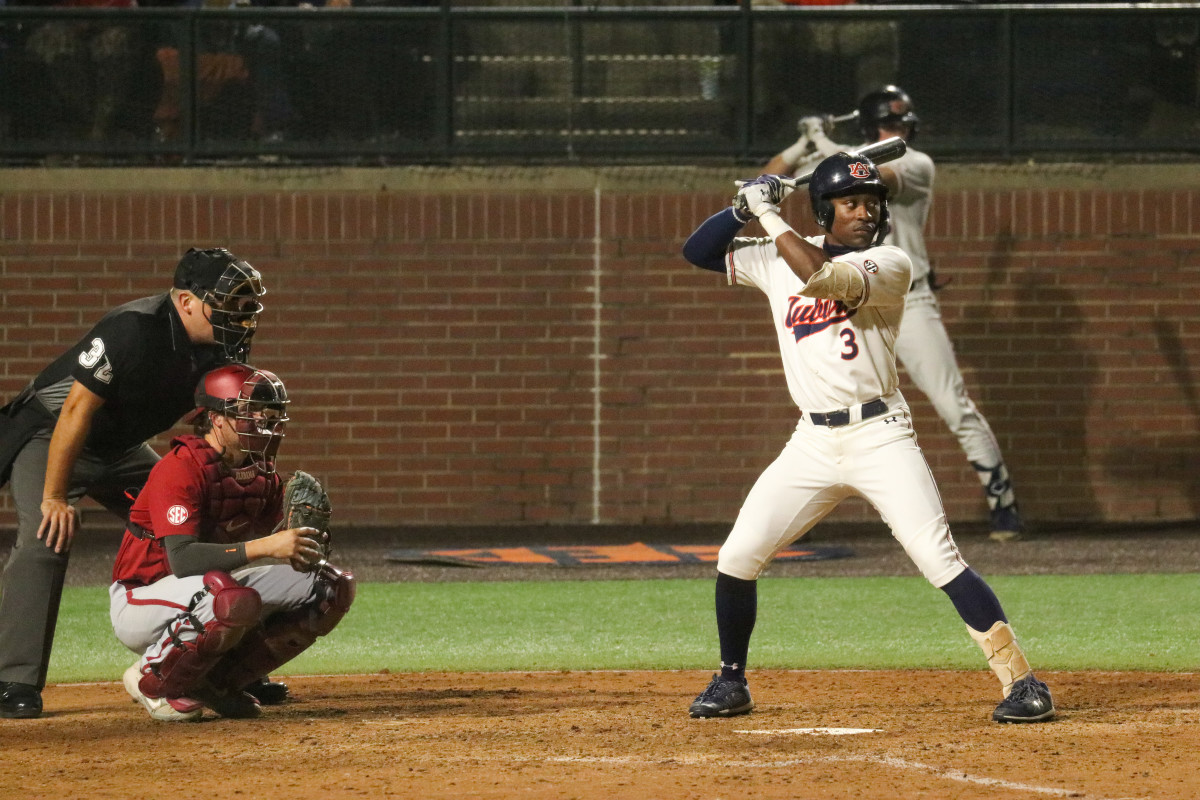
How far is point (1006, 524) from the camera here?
419 inches

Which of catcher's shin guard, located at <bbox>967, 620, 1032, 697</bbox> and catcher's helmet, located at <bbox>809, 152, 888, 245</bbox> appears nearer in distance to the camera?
catcher's shin guard, located at <bbox>967, 620, 1032, 697</bbox>

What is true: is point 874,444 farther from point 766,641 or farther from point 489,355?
point 489,355

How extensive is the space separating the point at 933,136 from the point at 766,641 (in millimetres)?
5442

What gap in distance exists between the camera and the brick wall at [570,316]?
11.5 m

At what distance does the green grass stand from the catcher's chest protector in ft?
4.69

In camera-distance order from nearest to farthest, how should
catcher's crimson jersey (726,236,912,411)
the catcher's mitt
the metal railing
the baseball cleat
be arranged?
the catcher's mitt, catcher's crimson jersey (726,236,912,411), the baseball cleat, the metal railing

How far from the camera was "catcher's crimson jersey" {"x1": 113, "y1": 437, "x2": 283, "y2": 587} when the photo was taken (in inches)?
214

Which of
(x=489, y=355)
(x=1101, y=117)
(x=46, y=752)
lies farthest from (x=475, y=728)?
(x=1101, y=117)

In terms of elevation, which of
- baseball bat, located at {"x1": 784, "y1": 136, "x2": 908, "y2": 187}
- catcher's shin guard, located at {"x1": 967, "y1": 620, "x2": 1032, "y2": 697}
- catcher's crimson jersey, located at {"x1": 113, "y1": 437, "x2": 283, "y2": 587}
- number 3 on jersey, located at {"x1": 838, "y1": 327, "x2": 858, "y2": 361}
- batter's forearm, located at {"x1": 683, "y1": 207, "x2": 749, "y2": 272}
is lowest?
catcher's shin guard, located at {"x1": 967, "y1": 620, "x2": 1032, "y2": 697}

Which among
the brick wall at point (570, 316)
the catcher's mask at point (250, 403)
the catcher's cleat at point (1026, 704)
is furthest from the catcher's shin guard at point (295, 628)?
the brick wall at point (570, 316)

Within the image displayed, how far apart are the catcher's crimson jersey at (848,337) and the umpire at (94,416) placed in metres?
1.88

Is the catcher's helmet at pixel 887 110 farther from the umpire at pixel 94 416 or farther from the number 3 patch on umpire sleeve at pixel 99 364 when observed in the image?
the number 3 patch on umpire sleeve at pixel 99 364

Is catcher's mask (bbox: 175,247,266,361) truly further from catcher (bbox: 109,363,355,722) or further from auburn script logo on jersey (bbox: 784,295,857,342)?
auburn script logo on jersey (bbox: 784,295,857,342)

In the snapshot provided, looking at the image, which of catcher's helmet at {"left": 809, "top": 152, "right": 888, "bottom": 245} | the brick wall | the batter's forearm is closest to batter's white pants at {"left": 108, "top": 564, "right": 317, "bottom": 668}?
the batter's forearm
